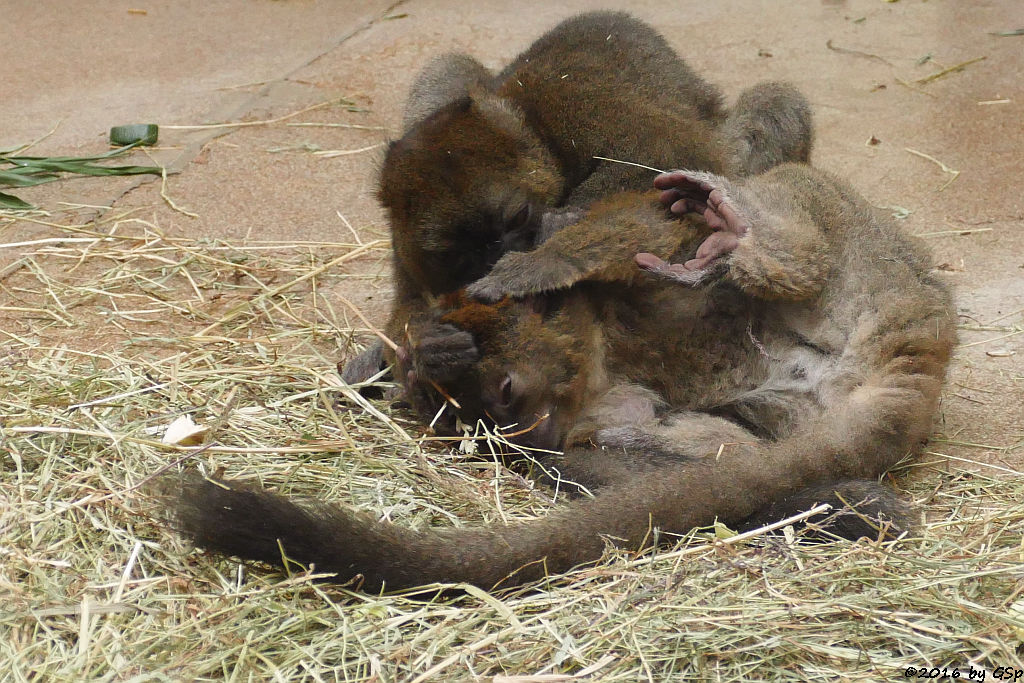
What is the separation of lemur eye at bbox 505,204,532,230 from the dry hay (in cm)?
99

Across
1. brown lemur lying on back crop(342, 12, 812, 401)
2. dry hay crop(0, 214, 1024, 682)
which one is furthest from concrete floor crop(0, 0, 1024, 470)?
dry hay crop(0, 214, 1024, 682)

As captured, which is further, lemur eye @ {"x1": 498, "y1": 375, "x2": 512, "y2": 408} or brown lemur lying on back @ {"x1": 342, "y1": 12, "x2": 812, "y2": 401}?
brown lemur lying on back @ {"x1": 342, "y1": 12, "x2": 812, "y2": 401}

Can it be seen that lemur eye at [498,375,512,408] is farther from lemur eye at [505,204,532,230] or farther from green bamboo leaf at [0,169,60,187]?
green bamboo leaf at [0,169,60,187]

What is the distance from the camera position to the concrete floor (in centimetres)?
603

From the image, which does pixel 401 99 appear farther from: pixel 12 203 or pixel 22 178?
pixel 12 203

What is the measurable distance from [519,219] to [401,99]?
4451 millimetres

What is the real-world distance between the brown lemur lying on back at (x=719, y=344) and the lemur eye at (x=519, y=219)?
0.29 metres

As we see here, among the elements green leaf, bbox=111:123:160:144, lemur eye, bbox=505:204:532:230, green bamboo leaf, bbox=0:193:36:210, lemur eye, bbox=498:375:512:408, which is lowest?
green bamboo leaf, bbox=0:193:36:210

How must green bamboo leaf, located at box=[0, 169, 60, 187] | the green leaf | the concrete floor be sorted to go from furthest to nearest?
the green leaf
green bamboo leaf, located at box=[0, 169, 60, 187]
the concrete floor

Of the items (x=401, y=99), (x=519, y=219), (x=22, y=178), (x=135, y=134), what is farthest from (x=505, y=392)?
(x=401, y=99)

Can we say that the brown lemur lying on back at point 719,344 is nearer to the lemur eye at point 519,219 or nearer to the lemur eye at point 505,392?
the lemur eye at point 505,392

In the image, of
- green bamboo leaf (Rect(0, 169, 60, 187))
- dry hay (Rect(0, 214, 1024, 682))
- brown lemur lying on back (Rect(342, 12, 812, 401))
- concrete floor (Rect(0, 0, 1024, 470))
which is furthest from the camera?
green bamboo leaf (Rect(0, 169, 60, 187))

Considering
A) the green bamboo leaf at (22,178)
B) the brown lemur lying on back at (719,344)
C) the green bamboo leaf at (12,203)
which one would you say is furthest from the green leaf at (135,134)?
the brown lemur lying on back at (719,344)

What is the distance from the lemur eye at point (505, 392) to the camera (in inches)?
161
